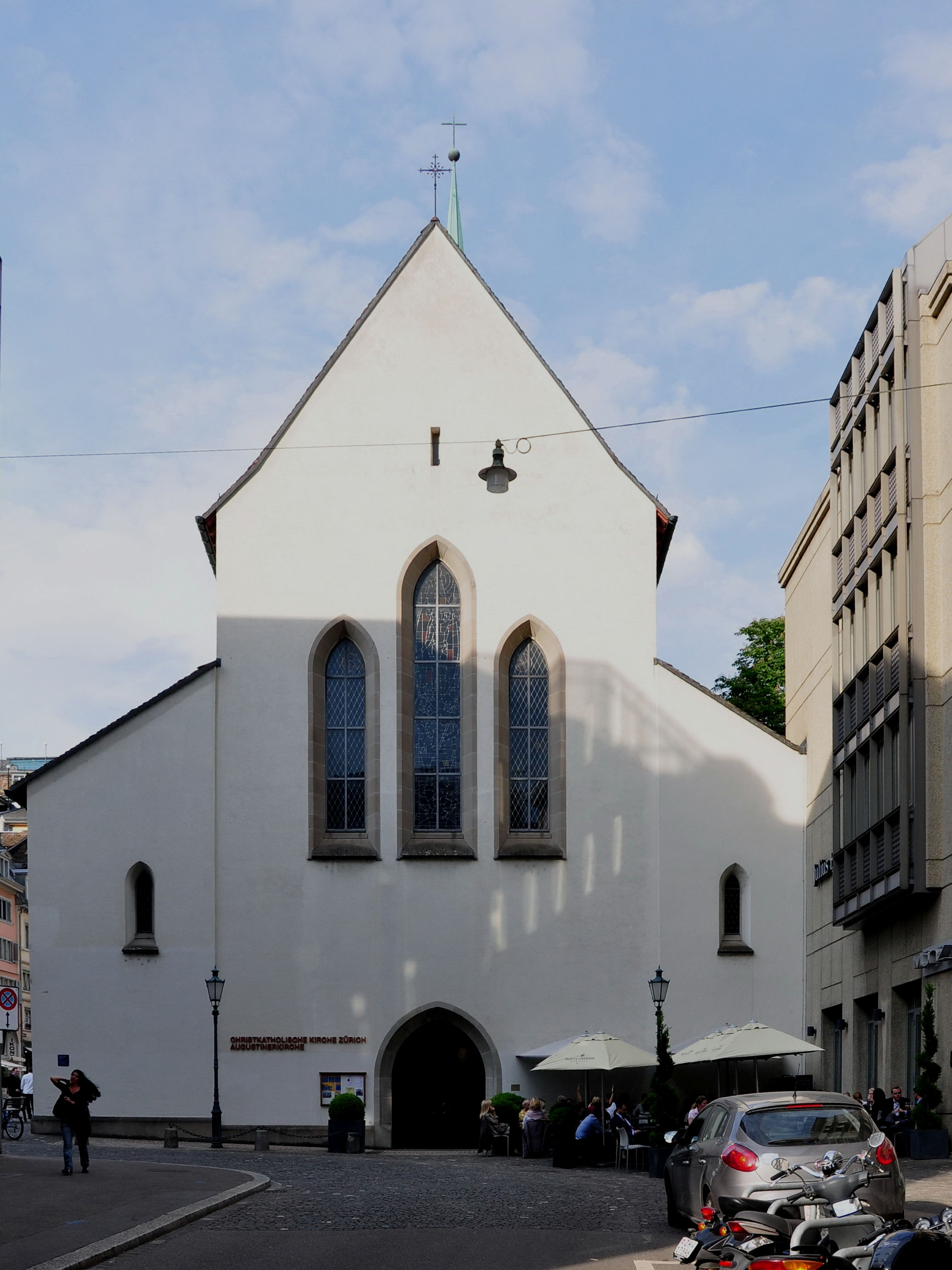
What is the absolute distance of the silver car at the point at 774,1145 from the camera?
1326 centimetres

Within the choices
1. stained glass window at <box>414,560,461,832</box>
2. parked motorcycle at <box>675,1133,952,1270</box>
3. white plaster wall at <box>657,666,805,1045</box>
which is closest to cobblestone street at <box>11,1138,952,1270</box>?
parked motorcycle at <box>675,1133,952,1270</box>

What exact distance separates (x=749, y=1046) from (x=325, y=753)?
11.0 meters

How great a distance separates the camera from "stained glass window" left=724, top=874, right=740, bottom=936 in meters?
34.3

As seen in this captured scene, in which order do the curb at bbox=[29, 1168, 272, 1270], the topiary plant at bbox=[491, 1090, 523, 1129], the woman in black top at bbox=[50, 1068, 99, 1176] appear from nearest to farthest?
the curb at bbox=[29, 1168, 272, 1270], the woman in black top at bbox=[50, 1068, 99, 1176], the topiary plant at bbox=[491, 1090, 523, 1129]

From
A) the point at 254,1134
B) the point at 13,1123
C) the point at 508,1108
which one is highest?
the point at 508,1108

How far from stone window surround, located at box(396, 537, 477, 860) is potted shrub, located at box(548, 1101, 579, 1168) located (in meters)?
7.65

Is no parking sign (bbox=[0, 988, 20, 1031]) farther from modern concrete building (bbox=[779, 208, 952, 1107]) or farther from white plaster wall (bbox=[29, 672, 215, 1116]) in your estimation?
modern concrete building (bbox=[779, 208, 952, 1107])

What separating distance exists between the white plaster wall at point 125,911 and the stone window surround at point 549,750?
220 inches

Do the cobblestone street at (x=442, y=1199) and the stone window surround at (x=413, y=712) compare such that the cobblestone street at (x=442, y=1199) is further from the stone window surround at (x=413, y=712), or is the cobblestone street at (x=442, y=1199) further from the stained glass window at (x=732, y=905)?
the stained glass window at (x=732, y=905)

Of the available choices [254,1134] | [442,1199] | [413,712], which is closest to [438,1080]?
[254,1134]

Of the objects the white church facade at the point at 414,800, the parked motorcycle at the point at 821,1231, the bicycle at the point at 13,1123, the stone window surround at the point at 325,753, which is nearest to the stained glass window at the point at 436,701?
the white church facade at the point at 414,800

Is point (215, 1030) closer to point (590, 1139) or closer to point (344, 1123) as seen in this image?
point (344, 1123)

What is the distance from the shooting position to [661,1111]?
26.7 meters

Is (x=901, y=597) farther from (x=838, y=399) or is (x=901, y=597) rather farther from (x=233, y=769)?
(x=233, y=769)
